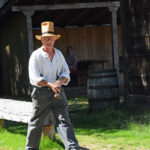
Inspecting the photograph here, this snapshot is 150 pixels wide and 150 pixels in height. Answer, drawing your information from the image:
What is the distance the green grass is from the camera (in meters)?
7.23

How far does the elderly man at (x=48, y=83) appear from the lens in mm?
6027

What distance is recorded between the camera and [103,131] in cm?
862

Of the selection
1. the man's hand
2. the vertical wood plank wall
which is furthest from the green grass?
the vertical wood plank wall

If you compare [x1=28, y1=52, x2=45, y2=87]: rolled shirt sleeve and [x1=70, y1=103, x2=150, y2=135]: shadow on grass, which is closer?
[x1=28, y1=52, x2=45, y2=87]: rolled shirt sleeve

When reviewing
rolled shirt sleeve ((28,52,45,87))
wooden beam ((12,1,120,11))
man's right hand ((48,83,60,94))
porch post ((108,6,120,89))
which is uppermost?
wooden beam ((12,1,120,11))

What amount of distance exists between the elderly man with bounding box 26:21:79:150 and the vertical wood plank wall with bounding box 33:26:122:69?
13.7 metres

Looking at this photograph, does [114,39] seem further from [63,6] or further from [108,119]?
[108,119]

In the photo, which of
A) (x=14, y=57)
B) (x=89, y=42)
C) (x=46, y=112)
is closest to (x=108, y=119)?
(x=46, y=112)

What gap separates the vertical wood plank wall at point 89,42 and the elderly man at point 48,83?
13.7 meters

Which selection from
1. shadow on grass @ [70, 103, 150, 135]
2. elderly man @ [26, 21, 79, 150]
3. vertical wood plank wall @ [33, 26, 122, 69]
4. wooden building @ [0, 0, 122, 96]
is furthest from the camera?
vertical wood plank wall @ [33, 26, 122, 69]

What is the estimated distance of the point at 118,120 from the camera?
31.4 feet

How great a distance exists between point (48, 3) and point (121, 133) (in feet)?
25.8

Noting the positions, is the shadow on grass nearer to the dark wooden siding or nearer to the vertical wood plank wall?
the dark wooden siding

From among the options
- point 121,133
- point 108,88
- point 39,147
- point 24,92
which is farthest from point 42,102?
point 24,92
